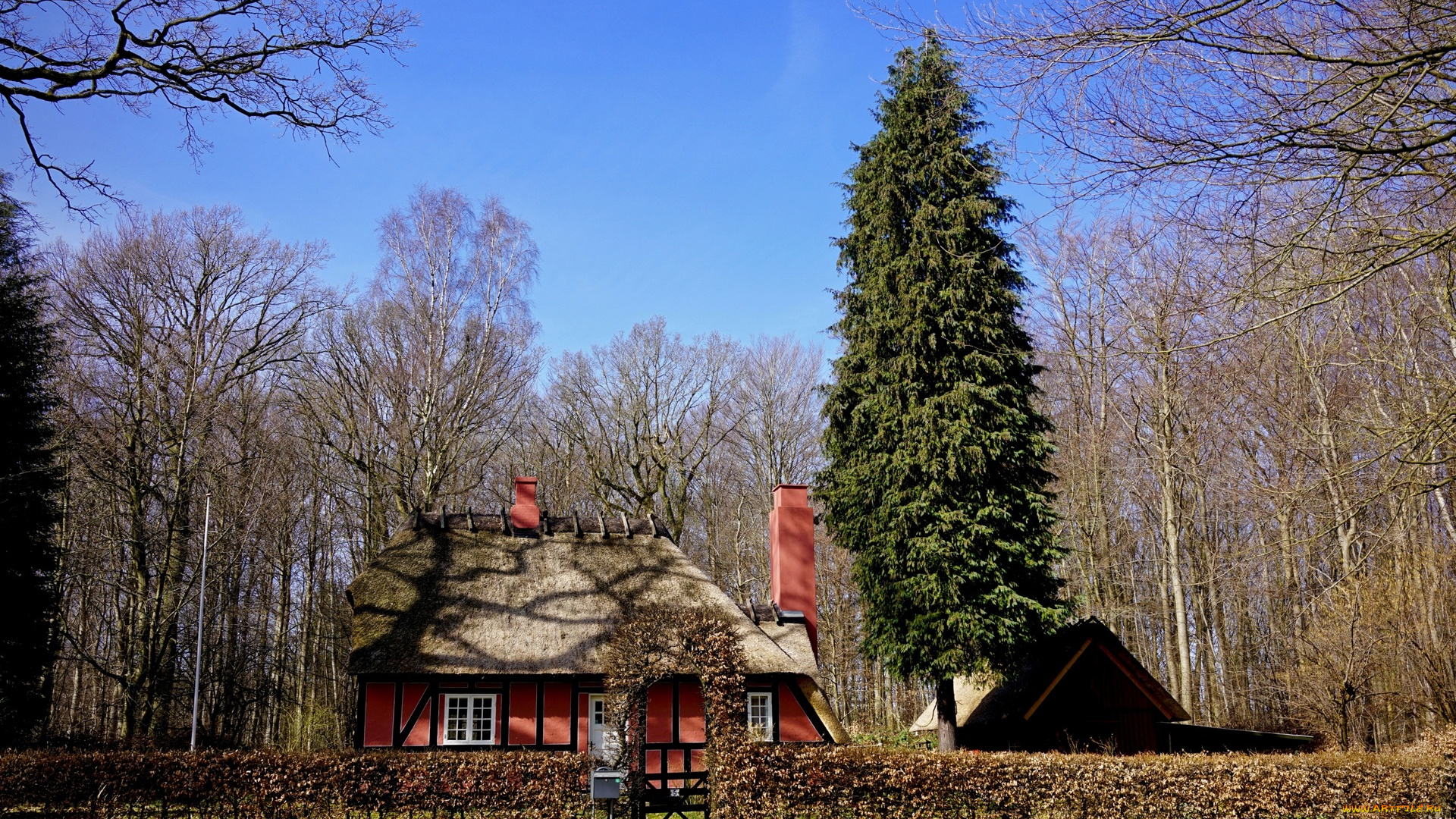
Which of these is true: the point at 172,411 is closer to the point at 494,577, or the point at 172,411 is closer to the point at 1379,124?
the point at 494,577

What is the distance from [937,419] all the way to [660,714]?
716cm

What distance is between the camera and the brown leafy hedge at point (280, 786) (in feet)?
35.9

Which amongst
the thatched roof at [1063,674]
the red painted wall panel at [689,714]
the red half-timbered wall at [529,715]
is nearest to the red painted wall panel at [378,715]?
the red half-timbered wall at [529,715]

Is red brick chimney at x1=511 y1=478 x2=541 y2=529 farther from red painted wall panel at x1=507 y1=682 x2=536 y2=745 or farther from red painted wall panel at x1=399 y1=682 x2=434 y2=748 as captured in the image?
red painted wall panel at x1=399 y1=682 x2=434 y2=748

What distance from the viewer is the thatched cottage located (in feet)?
53.0

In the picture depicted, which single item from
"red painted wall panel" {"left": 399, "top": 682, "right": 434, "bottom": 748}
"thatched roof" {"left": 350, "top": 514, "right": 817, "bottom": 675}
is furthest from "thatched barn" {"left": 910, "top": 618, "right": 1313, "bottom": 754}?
"red painted wall panel" {"left": 399, "top": 682, "right": 434, "bottom": 748}

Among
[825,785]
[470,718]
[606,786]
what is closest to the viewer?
[606,786]

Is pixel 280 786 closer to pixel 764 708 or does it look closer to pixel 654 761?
pixel 654 761

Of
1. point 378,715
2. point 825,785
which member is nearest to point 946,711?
point 825,785

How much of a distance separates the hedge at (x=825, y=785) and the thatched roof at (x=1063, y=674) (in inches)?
183

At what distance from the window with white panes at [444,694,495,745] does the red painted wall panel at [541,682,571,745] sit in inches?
35.8

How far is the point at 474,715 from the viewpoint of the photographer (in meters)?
16.5

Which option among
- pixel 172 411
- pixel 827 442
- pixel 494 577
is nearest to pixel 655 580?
pixel 494 577

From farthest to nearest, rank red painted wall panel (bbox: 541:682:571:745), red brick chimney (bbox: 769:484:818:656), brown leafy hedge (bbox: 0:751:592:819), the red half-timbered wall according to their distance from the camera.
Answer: red brick chimney (bbox: 769:484:818:656)
red painted wall panel (bbox: 541:682:571:745)
the red half-timbered wall
brown leafy hedge (bbox: 0:751:592:819)
